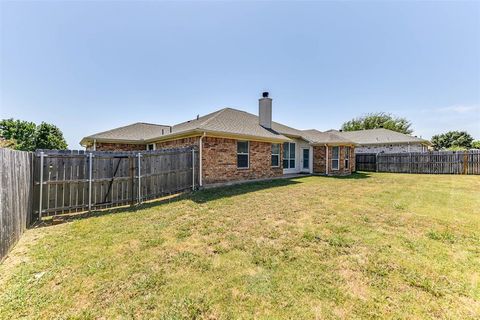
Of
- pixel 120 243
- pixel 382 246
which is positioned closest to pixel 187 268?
pixel 120 243

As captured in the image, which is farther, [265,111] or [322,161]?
[322,161]

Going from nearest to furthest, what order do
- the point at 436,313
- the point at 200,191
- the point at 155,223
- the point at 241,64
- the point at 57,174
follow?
the point at 436,313 → the point at 155,223 → the point at 57,174 → the point at 200,191 → the point at 241,64

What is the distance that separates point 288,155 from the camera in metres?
15.8

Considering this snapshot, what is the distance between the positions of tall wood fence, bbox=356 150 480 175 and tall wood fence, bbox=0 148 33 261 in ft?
78.8

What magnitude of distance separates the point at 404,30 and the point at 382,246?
11.8 m

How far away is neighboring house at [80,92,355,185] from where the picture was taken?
1009 centimetres

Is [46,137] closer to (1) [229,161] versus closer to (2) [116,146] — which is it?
(2) [116,146]

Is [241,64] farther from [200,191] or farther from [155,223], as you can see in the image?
[155,223]

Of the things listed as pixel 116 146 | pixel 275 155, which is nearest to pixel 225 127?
pixel 275 155

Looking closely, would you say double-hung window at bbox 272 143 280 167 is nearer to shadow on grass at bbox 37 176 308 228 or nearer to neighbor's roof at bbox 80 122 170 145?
shadow on grass at bbox 37 176 308 228

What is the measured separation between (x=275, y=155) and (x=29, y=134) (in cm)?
2945

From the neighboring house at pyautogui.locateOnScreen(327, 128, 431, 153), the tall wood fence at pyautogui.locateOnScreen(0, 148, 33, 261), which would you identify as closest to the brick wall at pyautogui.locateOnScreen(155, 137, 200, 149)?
the tall wood fence at pyautogui.locateOnScreen(0, 148, 33, 261)

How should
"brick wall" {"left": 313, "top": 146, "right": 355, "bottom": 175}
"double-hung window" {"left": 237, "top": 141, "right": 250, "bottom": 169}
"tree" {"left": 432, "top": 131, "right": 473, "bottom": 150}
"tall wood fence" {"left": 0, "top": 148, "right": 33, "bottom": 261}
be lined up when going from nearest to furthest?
"tall wood fence" {"left": 0, "top": 148, "right": 33, "bottom": 261}, "double-hung window" {"left": 237, "top": 141, "right": 250, "bottom": 169}, "brick wall" {"left": 313, "top": 146, "right": 355, "bottom": 175}, "tree" {"left": 432, "top": 131, "right": 473, "bottom": 150}

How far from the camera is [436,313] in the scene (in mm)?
2217
